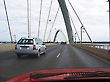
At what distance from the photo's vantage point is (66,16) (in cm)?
10088

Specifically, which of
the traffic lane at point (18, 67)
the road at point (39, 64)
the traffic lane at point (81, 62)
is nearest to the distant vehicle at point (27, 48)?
the road at point (39, 64)

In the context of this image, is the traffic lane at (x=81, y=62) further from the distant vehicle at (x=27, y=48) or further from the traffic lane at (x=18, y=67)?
the distant vehicle at (x=27, y=48)

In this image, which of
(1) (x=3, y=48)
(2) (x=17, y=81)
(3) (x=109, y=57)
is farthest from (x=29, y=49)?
(2) (x=17, y=81)

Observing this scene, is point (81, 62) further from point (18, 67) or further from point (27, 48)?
point (27, 48)

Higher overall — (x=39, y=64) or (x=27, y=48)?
(x=27, y=48)

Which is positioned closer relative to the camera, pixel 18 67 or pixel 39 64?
pixel 18 67

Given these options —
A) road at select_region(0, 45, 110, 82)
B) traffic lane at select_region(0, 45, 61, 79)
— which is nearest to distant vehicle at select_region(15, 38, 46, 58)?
road at select_region(0, 45, 110, 82)

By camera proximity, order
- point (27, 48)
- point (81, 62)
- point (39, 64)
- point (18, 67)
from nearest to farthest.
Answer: point (18, 67)
point (39, 64)
point (81, 62)
point (27, 48)

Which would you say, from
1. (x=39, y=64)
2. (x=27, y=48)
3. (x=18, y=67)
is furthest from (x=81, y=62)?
(x=27, y=48)

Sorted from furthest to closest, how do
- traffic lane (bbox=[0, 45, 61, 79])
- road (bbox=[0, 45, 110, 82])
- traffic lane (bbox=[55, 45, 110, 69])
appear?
traffic lane (bbox=[55, 45, 110, 69])
road (bbox=[0, 45, 110, 82])
traffic lane (bbox=[0, 45, 61, 79])

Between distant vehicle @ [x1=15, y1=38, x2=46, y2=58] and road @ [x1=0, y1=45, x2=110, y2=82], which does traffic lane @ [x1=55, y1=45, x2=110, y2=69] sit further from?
distant vehicle @ [x1=15, y1=38, x2=46, y2=58]

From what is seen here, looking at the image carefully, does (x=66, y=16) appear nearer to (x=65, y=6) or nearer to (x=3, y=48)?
(x=65, y=6)

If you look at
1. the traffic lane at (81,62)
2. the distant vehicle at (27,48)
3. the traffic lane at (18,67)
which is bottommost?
the traffic lane at (81,62)

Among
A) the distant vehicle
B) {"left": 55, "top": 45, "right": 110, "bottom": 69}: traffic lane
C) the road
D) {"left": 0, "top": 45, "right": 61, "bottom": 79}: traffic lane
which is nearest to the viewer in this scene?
{"left": 0, "top": 45, "right": 61, "bottom": 79}: traffic lane
